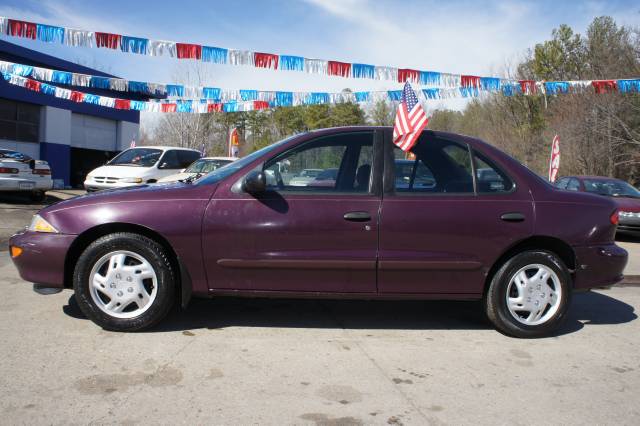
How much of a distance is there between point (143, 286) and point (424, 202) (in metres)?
2.20

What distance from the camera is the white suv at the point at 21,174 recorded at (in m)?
11.7

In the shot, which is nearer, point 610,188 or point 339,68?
point 339,68

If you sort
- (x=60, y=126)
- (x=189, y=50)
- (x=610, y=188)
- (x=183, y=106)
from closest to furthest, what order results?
(x=189, y=50) → (x=610, y=188) → (x=183, y=106) → (x=60, y=126)

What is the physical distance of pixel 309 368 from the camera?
3305 millimetres

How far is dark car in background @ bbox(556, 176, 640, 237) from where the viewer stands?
10.2 metres

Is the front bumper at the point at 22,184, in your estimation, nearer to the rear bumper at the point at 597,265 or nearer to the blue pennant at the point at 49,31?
the blue pennant at the point at 49,31

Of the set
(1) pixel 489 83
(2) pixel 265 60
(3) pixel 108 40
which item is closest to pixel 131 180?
(3) pixel 108 40

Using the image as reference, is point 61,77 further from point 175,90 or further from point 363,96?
point 363,96

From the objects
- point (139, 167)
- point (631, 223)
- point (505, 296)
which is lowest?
point (505, 296)

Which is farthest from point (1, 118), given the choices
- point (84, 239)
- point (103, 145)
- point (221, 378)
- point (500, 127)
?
point (500, 127)

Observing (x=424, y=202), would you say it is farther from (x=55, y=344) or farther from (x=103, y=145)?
(x=103, y=145)

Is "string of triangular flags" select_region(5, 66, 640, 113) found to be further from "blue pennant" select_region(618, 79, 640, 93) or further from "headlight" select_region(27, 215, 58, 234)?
"headlight" select_region(27, 215, 58, 234)

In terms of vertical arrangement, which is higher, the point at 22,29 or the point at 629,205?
the point at 22,29

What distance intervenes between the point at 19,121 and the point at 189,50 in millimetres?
14012
